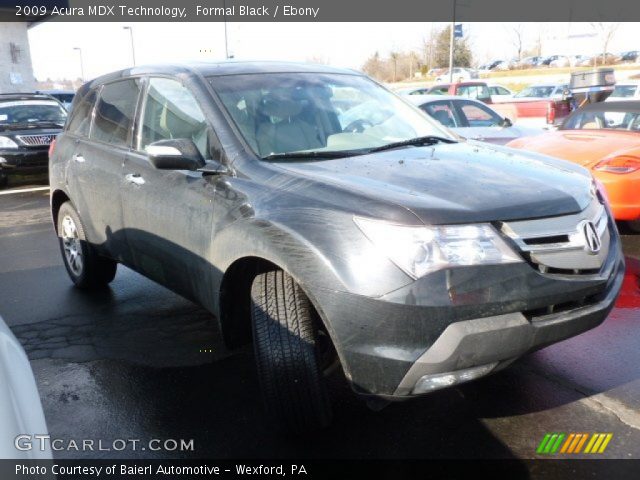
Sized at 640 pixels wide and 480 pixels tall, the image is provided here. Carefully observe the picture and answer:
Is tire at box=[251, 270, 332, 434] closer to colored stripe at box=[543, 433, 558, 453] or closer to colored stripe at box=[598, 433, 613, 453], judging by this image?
colored stripe at box=[543, 433, 558, 453]

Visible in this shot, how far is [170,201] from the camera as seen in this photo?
11.4 feet

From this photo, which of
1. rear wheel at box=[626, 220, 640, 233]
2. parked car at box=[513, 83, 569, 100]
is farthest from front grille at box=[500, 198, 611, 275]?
parked car at box=[513, 83, 569, 100]

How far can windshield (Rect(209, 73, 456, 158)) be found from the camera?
10.9ft

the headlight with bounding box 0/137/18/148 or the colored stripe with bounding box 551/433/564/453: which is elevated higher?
the headlight with bounding box 0/137/18/148

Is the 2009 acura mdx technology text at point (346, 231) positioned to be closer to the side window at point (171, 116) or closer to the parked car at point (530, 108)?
the side window at point (171, 116)

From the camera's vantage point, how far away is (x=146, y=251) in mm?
3850

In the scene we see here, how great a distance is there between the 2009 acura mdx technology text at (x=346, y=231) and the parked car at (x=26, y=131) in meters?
8.17

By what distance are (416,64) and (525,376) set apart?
5714 cm

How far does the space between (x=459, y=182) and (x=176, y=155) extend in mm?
1438

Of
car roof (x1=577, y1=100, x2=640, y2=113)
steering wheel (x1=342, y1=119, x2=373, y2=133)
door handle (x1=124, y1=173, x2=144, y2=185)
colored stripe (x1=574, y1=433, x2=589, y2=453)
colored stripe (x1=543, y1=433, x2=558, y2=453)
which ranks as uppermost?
steering wheel (x1=342, y1=119, x2=373, y2=133)

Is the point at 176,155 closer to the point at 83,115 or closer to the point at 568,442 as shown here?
the point at 83,115

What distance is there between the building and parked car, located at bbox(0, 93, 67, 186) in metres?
13.7

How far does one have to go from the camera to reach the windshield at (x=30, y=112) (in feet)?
39.4

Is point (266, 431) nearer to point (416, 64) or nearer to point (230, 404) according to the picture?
point (230, 404)
